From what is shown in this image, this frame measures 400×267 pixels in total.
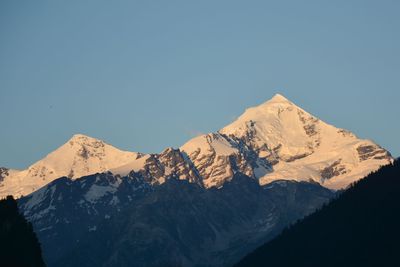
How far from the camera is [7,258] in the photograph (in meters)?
197

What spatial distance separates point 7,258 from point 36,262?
4.45 m

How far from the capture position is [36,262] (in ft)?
654
